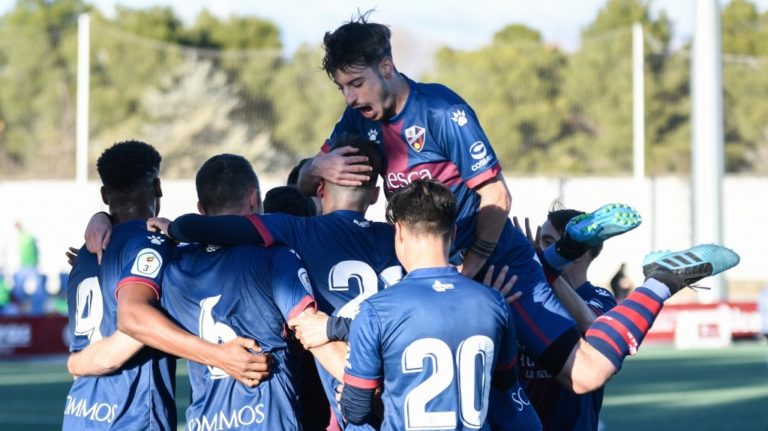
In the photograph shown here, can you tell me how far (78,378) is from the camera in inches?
242

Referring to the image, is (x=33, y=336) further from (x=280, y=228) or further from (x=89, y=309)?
(x=280, y=228)

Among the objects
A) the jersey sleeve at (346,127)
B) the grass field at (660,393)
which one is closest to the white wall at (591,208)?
the grass field at (660,393)

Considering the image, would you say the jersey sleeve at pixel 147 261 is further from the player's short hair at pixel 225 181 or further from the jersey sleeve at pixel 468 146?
the jersey sleeve at pixel 468 146

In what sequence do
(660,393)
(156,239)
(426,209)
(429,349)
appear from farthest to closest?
1. (660,393)
2. (156,239)
3. (426,209)
4. (429,349)

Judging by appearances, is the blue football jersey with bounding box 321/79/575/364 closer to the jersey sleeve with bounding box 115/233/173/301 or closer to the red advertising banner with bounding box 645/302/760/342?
the jersey sleeve with bounding box 115/233/173/301

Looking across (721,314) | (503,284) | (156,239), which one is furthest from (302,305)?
(721,314)

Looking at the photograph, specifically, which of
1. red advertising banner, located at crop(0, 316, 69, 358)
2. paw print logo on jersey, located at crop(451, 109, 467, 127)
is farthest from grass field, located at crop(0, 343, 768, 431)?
paw print logo on jersey, located at crop(451, 109, 467, 127)

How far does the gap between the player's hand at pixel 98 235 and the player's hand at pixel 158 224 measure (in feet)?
0.94

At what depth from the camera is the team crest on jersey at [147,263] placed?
571cm

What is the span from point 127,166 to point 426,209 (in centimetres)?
177

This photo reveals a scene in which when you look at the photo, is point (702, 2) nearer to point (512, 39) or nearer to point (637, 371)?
point (637, 371)

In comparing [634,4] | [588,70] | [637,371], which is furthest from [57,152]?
[637,371]

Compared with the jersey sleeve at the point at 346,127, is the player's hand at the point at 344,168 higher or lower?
lower

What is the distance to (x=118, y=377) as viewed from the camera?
19.7 feet
